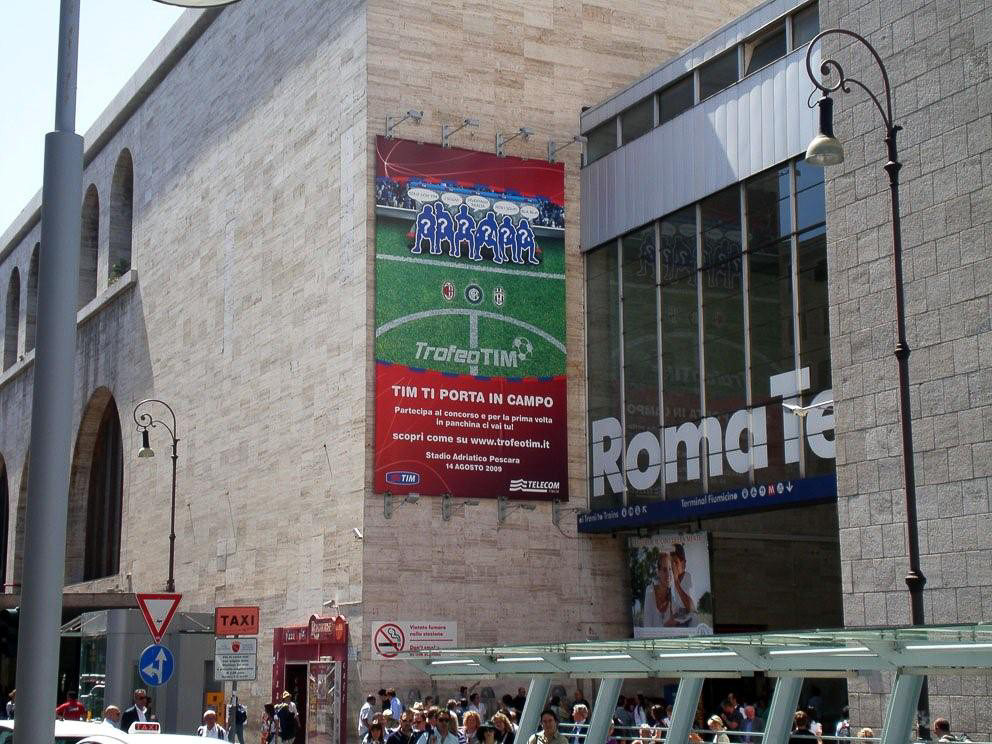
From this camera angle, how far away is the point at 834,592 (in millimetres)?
34250

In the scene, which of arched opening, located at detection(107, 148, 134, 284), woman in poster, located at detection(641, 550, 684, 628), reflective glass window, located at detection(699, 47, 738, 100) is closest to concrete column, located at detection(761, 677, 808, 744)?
woman in poster, located at detection(641, 550, 684, 628)

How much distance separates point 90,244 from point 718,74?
33128 mm

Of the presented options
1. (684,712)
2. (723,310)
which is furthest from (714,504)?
(684,712)

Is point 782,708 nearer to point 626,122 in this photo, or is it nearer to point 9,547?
point 626,122

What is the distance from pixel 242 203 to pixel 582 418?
41.3 feet

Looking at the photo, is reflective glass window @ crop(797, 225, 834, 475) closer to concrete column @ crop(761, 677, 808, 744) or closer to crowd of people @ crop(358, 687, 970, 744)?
crowd of people @ crop(358, 687, 970, 744)

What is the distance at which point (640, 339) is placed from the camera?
3312 centimetres

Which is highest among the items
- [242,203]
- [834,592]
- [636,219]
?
[242,203]

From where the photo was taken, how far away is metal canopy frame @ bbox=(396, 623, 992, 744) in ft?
36.7

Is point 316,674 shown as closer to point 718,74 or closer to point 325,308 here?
point 325,308

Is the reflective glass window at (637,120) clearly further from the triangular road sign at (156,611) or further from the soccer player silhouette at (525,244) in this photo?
the triangular road sign at (156,611)

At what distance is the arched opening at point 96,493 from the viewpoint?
52.3 metres

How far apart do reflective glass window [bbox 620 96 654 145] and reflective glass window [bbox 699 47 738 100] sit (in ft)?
6.16

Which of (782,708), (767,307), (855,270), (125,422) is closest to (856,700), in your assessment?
(855,270)
